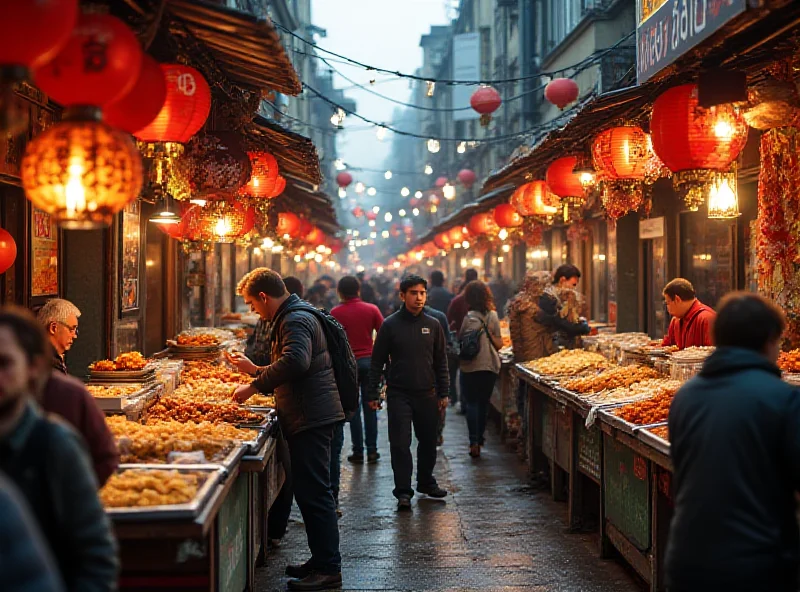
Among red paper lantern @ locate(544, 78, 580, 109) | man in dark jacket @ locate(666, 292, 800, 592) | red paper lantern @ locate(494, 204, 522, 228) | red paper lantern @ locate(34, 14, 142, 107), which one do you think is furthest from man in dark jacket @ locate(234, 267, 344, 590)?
red paper lantern @ locate(494, 204, 522, 228)

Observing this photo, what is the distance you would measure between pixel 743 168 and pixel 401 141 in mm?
124523

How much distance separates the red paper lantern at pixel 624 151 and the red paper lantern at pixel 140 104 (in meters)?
4.75

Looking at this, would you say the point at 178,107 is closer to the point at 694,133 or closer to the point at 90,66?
the point at 90,66

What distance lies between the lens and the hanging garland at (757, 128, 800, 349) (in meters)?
8.34

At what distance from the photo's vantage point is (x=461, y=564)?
809 centimetres

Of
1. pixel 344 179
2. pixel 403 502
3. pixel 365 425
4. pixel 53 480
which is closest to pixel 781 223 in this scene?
pixel 403 502

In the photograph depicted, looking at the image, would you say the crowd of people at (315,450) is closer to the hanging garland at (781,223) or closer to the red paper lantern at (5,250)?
the red paper lantern at (5,250)

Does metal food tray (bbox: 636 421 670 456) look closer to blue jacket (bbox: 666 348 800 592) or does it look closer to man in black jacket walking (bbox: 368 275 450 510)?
blue jacket (bbox: 666 348 800 592)

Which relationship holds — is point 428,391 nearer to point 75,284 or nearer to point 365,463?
point 365,463

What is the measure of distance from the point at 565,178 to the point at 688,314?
2.27 m

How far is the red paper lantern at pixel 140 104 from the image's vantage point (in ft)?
17.1

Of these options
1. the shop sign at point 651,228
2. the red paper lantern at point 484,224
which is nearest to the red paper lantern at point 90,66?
the shop sign at point 651,228

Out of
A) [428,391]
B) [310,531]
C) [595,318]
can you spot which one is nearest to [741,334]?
[310,531]

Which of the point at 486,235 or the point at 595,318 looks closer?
the point at 595,318
